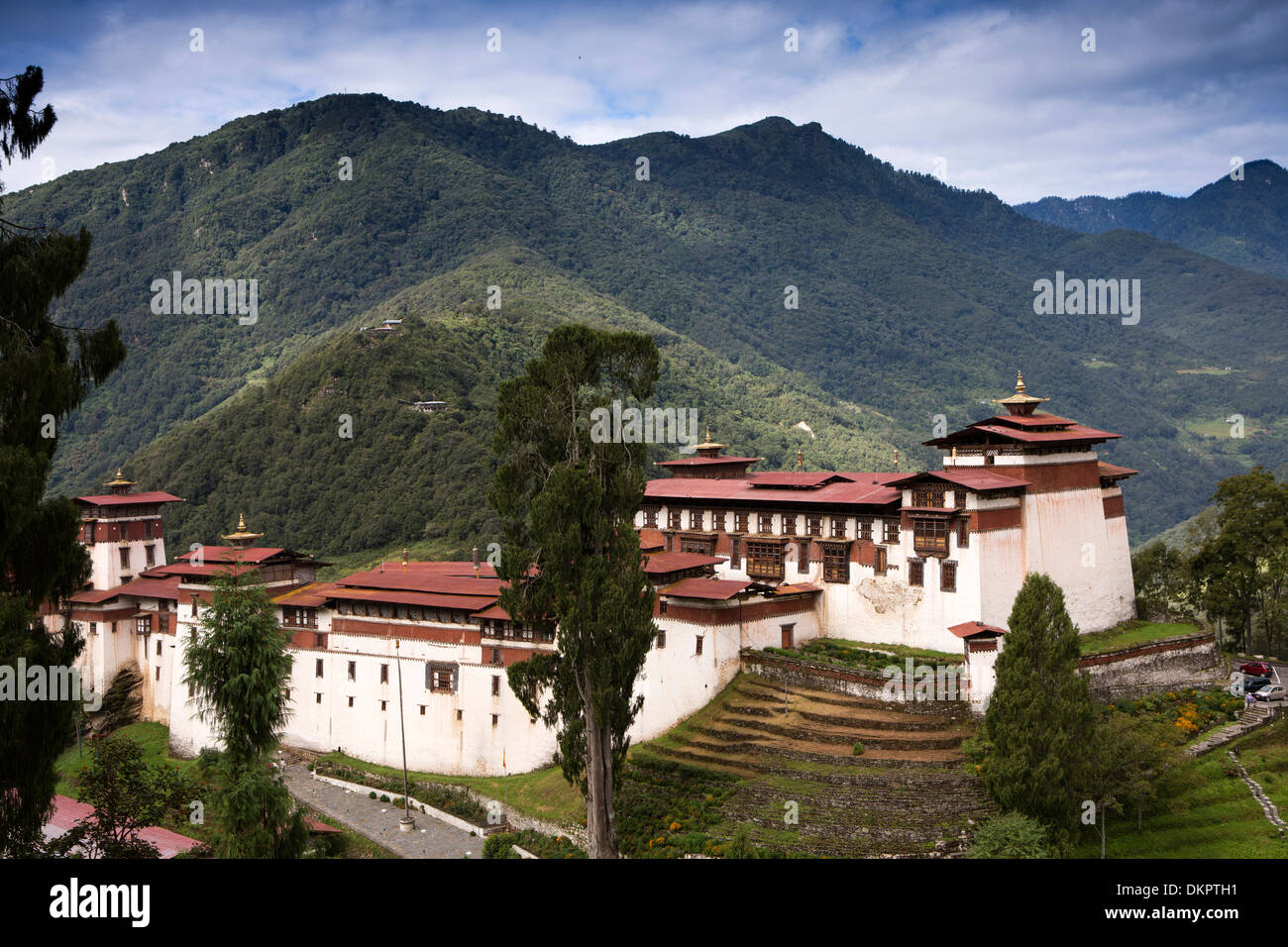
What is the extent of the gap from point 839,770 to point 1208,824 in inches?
398

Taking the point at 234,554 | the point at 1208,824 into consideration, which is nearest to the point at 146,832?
the point at 234,554

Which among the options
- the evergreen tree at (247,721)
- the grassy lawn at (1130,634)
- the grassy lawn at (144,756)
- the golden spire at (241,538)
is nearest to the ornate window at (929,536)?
the grassy lawn at (1130,634)

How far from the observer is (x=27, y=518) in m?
14.5

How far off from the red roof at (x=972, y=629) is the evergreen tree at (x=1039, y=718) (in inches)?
197

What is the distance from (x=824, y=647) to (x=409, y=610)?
16925 mm

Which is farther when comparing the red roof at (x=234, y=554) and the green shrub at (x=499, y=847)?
the red roof at (x=234, y=554)

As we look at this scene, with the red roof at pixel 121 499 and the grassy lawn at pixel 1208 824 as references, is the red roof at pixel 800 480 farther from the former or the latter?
the red roof at pixel 121 499

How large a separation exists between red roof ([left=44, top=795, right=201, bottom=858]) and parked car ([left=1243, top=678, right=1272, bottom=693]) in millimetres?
36431

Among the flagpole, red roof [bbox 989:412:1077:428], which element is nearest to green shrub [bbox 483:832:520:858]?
the flagpole

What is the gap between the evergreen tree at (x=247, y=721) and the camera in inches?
992

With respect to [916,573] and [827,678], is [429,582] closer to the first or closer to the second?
[827,678]

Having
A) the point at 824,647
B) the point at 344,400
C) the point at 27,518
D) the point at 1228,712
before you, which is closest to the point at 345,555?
the point at 344,400

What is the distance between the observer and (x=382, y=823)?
41.2m
